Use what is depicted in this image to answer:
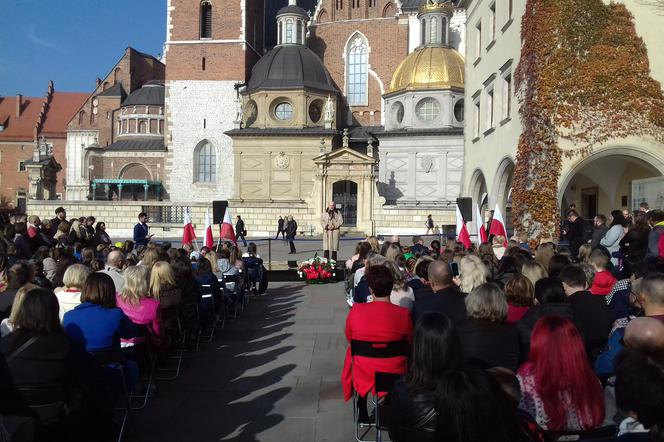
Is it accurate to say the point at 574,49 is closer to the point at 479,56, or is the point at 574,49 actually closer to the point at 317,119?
the point at 479,56

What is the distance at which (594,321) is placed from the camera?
19.2 feet

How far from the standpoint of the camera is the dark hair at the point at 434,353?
3.64m

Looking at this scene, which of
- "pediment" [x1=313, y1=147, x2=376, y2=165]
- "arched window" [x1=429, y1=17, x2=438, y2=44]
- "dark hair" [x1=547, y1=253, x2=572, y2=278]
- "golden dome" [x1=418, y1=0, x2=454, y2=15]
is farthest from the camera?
"golden dome" [x1=418, y1=0, x2=454, y2=15]

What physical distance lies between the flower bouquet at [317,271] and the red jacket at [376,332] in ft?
39.9

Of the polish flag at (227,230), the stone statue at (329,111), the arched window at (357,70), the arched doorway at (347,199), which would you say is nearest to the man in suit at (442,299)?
the polish flag at (227,230)

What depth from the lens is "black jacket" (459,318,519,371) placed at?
480 cm

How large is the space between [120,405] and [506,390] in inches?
194

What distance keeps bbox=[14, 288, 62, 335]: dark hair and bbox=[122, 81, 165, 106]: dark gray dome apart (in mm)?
55045

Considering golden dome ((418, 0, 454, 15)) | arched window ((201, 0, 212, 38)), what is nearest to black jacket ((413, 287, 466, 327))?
golden dome ((418, 0, 454, 15))

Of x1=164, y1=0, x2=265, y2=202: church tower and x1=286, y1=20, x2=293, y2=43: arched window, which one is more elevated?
x1=286, y1=20, x2=293, y2=43: arched window

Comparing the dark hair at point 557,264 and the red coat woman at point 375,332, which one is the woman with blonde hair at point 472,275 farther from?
the red coat woman at point 375,332

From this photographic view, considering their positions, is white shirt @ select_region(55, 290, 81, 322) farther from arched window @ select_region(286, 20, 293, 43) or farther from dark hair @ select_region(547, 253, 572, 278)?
arched window @ select_region(286, 20, 293, 43)

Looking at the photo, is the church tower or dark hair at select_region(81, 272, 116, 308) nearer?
dark hair at select_region(81, 272, 116, 308)

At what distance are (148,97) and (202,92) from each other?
1130 cm
